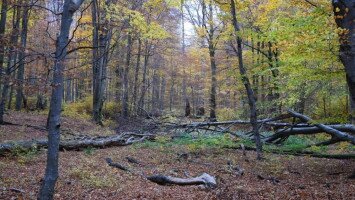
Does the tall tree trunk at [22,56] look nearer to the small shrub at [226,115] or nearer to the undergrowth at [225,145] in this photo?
the undergrowth at [225,145]

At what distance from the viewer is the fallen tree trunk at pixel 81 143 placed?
10167 mm

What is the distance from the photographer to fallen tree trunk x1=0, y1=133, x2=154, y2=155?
10167 millimetres

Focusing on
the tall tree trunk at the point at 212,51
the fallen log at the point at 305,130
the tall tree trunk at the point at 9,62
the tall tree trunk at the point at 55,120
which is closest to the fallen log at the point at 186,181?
the tall tree trunk at the point at 55,120

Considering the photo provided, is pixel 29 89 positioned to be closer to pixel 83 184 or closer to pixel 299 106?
pixel 83 184

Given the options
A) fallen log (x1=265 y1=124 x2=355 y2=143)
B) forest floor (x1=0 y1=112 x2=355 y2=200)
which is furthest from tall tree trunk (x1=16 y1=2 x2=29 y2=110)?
fallen log (x1=265 y1=124 x2=355 y2=143)

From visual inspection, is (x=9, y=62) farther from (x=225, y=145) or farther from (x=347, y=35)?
(x=347, y=35)

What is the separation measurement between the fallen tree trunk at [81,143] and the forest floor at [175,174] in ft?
1.17

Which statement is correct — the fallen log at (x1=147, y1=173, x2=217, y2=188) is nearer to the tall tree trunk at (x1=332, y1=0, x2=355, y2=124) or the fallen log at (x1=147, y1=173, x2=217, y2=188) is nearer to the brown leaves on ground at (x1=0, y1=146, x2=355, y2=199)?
the brown leaves on ground at (x1=0, y1=146, x2=355, y2=199)

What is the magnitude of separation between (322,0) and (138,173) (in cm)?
940

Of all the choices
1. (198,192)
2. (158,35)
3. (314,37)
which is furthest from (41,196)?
(158,35)

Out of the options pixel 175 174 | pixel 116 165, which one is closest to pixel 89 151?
pixel 116 165

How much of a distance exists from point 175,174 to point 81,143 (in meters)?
4.90

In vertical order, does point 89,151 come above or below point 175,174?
above

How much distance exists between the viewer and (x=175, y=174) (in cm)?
940
